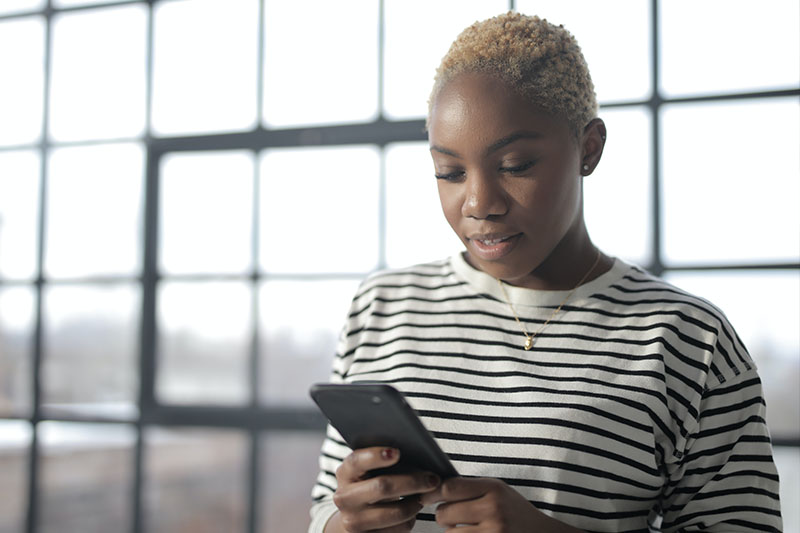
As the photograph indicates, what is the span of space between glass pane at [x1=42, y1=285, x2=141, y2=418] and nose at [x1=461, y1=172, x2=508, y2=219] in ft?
5.24

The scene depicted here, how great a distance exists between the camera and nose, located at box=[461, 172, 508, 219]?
98 cm

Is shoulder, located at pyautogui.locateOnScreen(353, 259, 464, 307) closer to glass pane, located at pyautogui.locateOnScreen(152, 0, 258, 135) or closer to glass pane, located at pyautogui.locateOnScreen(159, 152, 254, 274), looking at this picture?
glass pane, located at pyautogui.locateOnScreen(159, 152, 254, 274)

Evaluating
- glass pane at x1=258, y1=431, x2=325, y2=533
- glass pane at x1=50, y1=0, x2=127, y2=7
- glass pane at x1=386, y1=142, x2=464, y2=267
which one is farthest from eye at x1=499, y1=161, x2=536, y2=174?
glass pane at x1=50, y1=0, x2=127, y2=7

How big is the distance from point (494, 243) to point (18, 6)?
7.43ft

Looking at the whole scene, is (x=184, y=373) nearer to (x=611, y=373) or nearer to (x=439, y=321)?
(x=439, y=321)

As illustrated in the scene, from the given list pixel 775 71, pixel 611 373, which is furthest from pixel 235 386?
pixel 775 71

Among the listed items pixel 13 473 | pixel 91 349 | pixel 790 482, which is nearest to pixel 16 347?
pixel 91 349

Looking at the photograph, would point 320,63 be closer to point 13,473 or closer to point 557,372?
point 557,372

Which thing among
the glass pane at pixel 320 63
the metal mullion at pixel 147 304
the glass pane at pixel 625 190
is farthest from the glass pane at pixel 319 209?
the glass pane at pixel 625 190

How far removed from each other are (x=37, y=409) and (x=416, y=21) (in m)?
1.73

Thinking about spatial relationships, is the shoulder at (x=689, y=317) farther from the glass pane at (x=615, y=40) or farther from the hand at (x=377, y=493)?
the glass pane at (x=615, y=40)

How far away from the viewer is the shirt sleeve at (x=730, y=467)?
98cm

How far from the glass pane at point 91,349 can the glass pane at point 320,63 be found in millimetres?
784

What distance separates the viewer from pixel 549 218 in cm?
102
